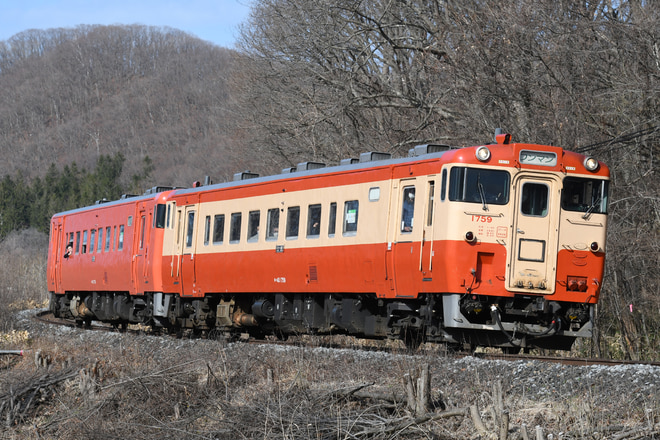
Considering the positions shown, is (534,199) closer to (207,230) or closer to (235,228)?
(235,228)

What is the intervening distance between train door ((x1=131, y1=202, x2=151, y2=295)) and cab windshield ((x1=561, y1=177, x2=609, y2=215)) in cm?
→ 1035

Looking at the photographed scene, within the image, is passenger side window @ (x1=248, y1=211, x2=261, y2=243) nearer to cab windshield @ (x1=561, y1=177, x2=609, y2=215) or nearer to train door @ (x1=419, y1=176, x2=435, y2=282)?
train door @ (x1=419, y1=176, x2=435, y2=282)

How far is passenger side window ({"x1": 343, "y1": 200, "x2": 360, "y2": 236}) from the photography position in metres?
15.1

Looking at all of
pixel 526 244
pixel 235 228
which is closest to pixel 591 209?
pixel 526 244

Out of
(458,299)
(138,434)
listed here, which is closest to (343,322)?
(458,299)

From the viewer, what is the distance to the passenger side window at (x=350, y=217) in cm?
1515

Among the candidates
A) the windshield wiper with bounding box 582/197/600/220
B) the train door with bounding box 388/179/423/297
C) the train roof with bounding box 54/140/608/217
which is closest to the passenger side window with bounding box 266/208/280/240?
the train roof with bounding box 54/140/608/217

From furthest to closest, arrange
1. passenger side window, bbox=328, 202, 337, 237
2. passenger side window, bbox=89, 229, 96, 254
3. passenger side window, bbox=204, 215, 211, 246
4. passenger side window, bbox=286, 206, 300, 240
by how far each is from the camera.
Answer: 1. passenger side window, bbox=89, 229, 96, 254
2. passenger side window, bbox=204, 215, 211, 246
3. passenger side window, bbox=286, 206, 300, 240
4. passenger side window, bbox=328, 202, 337, 237

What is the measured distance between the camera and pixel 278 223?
17.0 meters

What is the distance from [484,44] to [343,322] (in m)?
8.08

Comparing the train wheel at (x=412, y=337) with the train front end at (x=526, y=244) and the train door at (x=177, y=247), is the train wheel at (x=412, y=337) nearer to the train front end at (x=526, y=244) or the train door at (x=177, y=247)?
the train front end at (x=526, y=244)

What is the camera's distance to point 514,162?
13578mm

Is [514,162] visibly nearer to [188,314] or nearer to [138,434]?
[138,434]

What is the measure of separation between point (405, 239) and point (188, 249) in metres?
6.89
